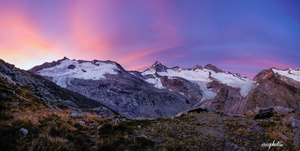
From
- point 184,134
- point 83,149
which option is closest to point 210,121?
point 184,134

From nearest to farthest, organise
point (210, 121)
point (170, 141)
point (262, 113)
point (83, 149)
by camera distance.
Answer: point (83, 149), point (170, 141), point (210, 121), point (262, 113)

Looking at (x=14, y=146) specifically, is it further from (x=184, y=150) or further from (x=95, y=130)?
(x=184, y=150)

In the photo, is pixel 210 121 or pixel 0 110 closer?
pixel 0 110

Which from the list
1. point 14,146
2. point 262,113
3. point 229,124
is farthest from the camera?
point 262,113

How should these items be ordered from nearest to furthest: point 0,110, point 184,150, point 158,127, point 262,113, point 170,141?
point 184,150, point 170,141, point 0,110, point 158,127, point 262,113

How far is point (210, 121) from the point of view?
2042 centimetres

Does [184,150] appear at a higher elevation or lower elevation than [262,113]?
lower

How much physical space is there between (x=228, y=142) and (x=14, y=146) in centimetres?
1159

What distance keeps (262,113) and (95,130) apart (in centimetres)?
1705

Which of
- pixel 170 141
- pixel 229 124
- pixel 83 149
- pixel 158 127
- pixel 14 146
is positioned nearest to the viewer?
pixel 14 146

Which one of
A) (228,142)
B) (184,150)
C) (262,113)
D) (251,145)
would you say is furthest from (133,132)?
(262,113)

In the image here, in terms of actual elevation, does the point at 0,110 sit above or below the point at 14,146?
above

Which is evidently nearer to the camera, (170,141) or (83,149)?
(83,149)

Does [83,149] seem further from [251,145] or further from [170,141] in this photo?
[251,145]
